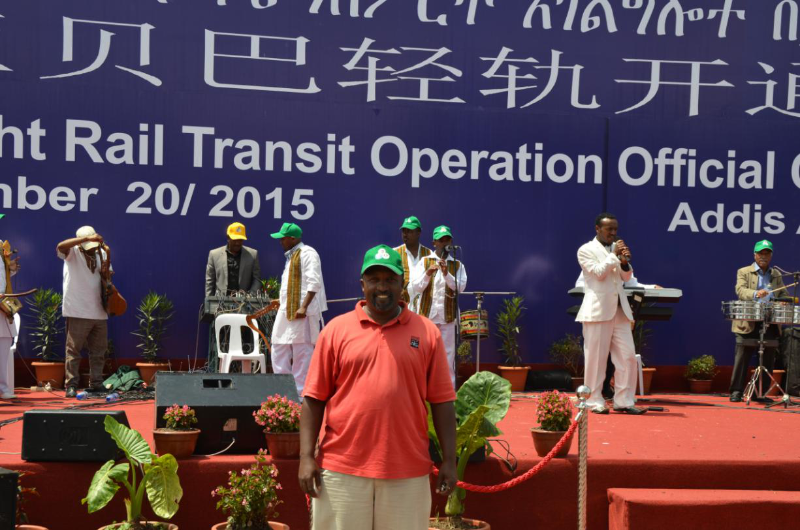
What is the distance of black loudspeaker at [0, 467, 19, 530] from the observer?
4.64 m

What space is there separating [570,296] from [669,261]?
1321 mm

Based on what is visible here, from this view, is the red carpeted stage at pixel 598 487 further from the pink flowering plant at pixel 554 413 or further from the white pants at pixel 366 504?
the white pants at pixel 366 504

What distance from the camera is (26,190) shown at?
33.8ft

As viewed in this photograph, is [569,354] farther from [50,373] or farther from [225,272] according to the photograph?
[50,373]

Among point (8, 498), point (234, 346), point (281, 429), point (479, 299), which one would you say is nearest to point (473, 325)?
point (479, 299)

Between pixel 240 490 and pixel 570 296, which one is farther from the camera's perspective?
pixel 570 296

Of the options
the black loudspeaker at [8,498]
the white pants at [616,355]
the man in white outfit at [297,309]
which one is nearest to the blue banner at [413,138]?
the man in white outfit at [297,309]

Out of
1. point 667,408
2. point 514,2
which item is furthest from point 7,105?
point 667,408

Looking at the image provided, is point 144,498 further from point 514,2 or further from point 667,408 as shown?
point 514,2

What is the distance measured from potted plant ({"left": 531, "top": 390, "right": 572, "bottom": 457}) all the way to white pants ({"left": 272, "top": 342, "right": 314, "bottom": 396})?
3386 millimetres

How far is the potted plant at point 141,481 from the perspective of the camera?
5039 mm

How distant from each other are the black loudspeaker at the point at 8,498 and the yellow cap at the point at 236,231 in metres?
5.68

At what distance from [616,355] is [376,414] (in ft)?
17.4

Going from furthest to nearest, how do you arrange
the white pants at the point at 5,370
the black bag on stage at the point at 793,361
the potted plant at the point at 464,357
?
the potted plant at the point at 464,357 < the black bag on stage at the point at 793,361 < the white pants at the point at 5,370
